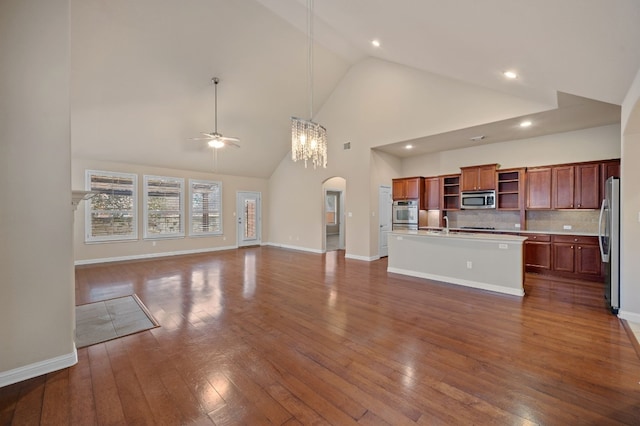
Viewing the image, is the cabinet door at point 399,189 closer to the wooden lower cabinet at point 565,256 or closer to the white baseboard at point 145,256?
the wooden lower cabinet at point 565,256

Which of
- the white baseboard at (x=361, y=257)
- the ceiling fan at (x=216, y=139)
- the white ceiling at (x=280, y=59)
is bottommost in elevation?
the white baseboard at (x=361, y=257)

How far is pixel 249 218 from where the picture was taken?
32.8 ft

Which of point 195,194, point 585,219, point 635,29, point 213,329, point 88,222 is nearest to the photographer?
point 635,29

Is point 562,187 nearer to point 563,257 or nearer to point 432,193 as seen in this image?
point 563,257

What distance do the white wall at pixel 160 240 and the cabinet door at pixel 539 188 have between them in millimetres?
8056

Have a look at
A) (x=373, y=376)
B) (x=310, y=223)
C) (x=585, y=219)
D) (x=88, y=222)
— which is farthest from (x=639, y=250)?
(x=88, y=222)

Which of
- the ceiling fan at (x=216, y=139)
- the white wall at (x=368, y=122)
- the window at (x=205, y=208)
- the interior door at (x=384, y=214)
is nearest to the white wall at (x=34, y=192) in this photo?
the ceiling fan at (x=216, y=139)

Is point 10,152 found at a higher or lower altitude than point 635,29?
lower

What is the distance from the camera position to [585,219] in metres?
5.40

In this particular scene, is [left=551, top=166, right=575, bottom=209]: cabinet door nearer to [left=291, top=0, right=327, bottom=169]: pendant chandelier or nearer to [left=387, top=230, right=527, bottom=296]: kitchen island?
[left=387, top=230, right=527, bottom=296]: kitchen island

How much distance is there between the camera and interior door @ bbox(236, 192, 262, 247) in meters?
9.70

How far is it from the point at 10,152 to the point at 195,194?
670 cm

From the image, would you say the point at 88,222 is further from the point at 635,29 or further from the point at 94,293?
the point at 635,29

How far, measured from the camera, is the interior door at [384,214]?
741 cm
